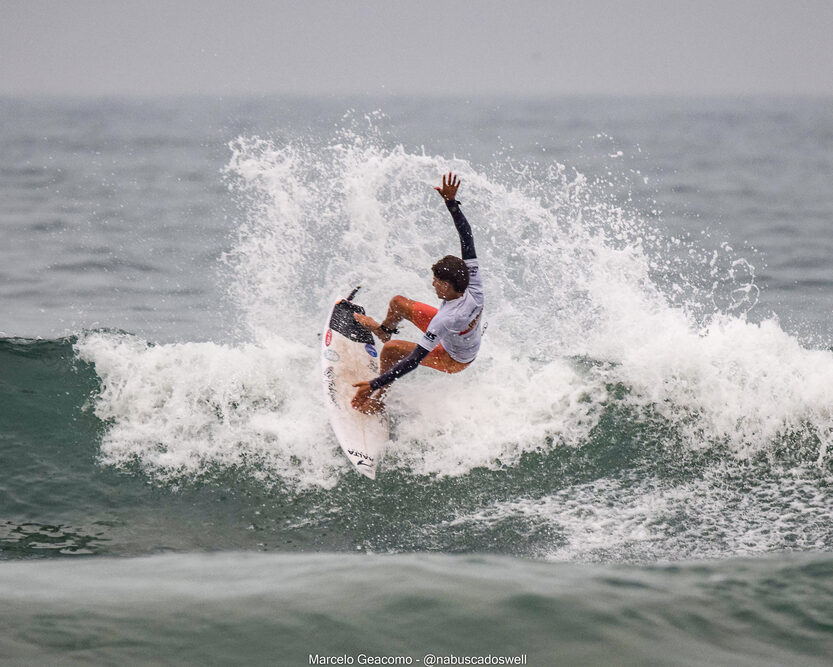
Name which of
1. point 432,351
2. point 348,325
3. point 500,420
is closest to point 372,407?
point 432,351

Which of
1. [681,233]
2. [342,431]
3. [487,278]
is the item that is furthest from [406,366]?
[681,233]

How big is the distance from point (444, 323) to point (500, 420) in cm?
159

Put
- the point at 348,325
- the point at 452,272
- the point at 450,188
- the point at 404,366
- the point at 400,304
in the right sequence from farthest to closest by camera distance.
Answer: the point at 348,325
the point at 400,304
the point at 404,366
the point at 450,188
the point at 452,272

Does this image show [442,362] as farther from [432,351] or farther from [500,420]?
[500,420]

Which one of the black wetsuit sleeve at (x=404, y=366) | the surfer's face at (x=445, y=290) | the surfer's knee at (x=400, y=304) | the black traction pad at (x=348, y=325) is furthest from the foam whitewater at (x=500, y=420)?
the surfer's face at (x=445, y=290)

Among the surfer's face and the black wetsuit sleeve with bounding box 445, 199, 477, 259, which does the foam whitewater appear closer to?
the surfer's face

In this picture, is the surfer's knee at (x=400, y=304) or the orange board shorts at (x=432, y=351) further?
the surfer's knee at (x=400, y=304)

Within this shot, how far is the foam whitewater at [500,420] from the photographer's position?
7.69 metres

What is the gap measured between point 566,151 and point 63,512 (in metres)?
40.7

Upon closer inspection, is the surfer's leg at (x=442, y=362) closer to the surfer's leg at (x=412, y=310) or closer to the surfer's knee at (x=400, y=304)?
the surfer's leg at (x=412, y=310)

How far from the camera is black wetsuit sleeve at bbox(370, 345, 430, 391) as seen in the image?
27.0ft

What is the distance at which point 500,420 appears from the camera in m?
9.19

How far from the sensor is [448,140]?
50656 millimetres

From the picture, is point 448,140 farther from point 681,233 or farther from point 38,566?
point 38,566
